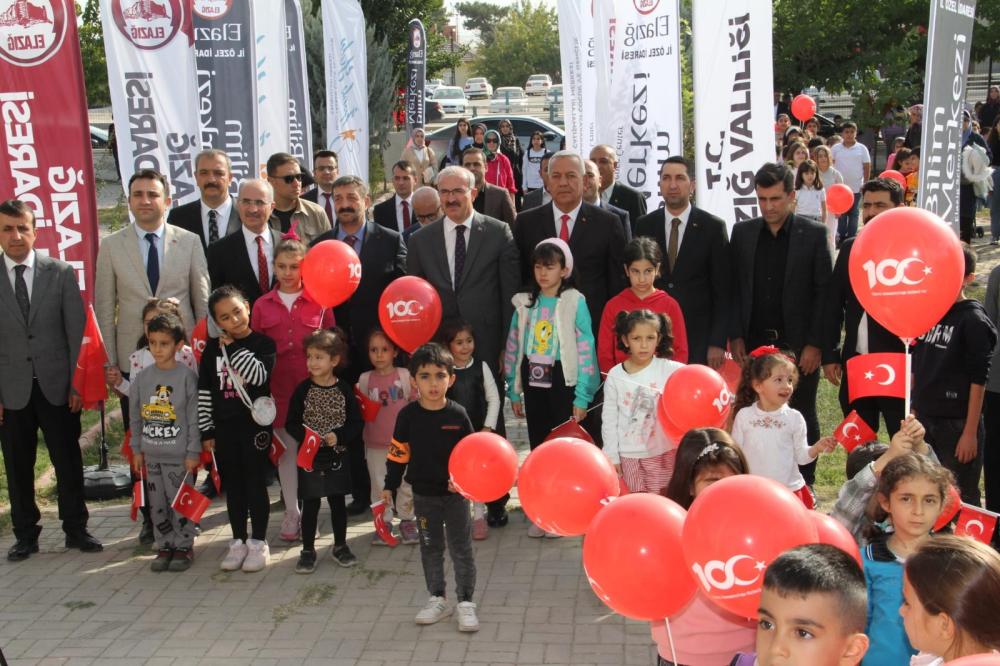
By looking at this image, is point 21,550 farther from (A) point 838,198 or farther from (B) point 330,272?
(A) point 838,198

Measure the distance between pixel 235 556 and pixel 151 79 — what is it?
156 inches

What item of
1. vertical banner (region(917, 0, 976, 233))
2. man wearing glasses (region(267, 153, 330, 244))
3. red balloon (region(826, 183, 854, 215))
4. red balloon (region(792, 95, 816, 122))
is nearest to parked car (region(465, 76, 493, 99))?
red balloon (region(792, 95, 816, 122))

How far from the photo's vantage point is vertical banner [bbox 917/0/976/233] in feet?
20.1

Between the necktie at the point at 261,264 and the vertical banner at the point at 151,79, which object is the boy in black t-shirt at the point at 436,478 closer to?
the necktie at the point at 261,264

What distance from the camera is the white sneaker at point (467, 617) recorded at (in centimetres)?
523

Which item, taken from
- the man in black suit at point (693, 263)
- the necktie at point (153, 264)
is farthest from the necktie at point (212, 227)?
the man in black suit at point (693, 263)

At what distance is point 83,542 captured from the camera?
651 centimetres

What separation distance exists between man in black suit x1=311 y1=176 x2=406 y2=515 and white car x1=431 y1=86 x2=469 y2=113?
38913 mm

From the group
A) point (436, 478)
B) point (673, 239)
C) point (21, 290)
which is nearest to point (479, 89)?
point (673, 239)

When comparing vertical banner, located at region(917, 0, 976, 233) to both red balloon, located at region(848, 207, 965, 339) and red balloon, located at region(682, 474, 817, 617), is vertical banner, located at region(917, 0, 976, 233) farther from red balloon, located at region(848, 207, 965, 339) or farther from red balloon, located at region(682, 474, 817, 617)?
red balloon, located at region(682, 474, 817, 617)

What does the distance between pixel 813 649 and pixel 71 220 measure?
5672 mm

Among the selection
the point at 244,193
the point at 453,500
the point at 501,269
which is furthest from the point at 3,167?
the point at 453,500

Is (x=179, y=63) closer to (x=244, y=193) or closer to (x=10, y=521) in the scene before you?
(x=244, y=193)

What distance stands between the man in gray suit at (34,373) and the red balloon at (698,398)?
3684mm
